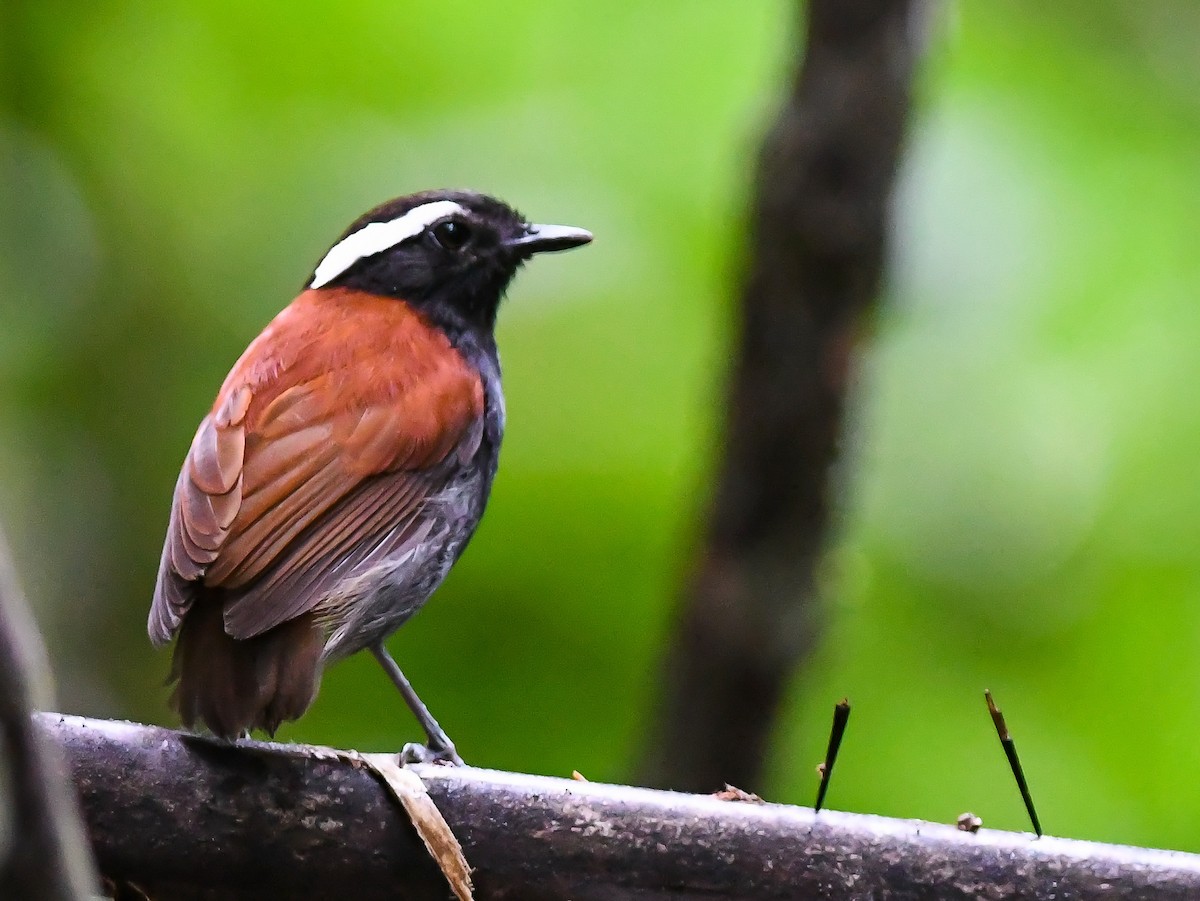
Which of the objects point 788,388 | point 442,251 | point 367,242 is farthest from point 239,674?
point 788,388

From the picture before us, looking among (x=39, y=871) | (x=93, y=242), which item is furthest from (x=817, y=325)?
(x=39, y=871)

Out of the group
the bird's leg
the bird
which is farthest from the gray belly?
the bird's leg

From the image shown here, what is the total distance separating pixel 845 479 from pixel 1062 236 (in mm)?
1058

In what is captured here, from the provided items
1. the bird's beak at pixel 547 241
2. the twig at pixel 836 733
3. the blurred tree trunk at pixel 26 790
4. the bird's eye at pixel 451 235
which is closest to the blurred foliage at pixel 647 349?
the bird's beak at pixel 547 241

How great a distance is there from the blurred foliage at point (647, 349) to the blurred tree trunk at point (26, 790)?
3098 mm

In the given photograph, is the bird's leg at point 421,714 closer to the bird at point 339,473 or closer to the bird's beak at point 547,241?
the bird at point 339,473

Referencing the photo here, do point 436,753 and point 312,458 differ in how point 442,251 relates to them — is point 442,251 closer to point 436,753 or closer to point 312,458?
point 312,458

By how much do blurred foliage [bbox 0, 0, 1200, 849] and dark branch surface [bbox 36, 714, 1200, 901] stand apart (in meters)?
2.02

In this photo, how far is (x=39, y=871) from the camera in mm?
743

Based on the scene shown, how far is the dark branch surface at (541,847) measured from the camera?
1846 mm

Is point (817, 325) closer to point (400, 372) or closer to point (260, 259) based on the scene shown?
point (400, 372)

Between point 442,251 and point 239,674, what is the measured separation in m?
1.50

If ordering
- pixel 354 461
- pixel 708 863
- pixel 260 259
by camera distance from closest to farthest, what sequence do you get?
pixel 708 863 → pixel 354 461 → pixel 260 259

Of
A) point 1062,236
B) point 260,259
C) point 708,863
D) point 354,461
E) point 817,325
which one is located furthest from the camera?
point 260,259
